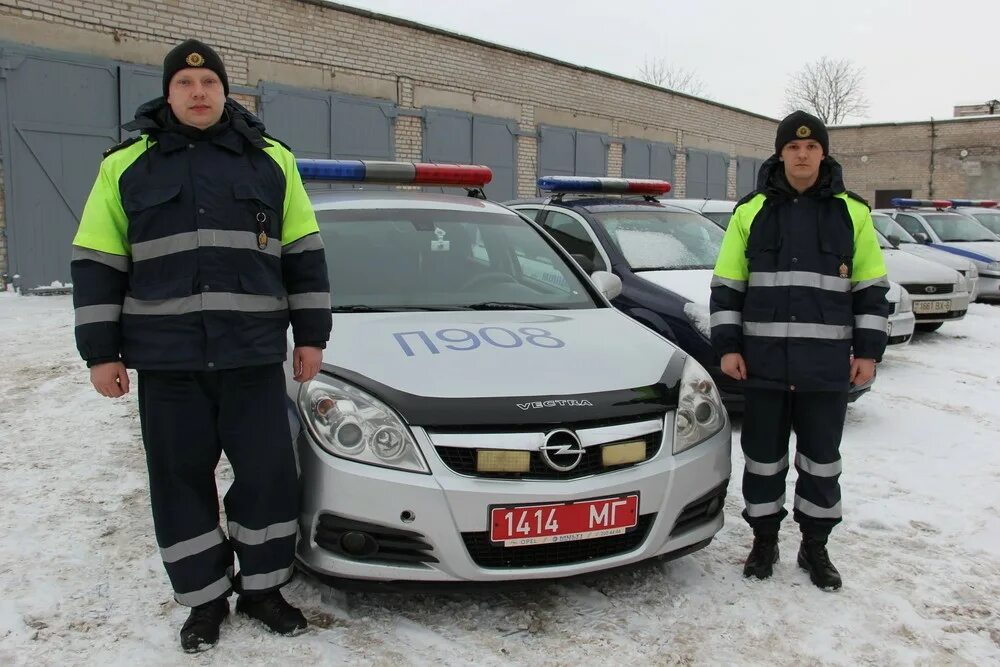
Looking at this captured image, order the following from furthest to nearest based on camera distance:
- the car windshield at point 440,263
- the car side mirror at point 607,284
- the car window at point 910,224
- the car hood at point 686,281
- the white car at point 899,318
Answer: the car window at point 910,224 → the white car at point 899,318 → the car hood at point 686,281 → the car side mirror at point 607,284 → the car windshield at point 440,263

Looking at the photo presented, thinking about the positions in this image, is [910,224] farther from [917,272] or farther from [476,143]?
[476,143]

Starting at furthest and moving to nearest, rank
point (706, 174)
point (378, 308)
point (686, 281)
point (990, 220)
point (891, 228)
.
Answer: point (706, 174)
point (990, 220)
point (891, 228)
point (686, 281)
point (378, 308)

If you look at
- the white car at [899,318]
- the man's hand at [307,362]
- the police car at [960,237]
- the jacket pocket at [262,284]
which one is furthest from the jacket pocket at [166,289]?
the police car at [960,237]

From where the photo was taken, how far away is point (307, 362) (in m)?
2.38

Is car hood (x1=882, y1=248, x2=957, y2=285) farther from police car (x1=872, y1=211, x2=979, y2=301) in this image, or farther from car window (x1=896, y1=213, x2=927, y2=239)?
car window (x1=896, y1=213, x2=927, y2=239)

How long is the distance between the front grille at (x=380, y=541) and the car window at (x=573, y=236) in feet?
11.7

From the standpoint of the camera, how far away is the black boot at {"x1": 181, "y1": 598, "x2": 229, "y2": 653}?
7.64ft

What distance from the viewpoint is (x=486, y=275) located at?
3.54 meters

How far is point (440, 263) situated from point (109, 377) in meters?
1.60

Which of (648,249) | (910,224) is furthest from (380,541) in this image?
(910,224)

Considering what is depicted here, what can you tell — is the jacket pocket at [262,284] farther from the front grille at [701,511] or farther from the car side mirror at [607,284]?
the car side mirror at [607,284]

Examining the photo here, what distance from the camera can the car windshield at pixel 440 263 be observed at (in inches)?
128

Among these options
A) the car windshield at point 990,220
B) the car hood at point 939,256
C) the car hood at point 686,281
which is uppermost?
the car windshield at point 990,220

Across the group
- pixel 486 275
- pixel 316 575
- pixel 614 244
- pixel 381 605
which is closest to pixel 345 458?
pixel 316 575
